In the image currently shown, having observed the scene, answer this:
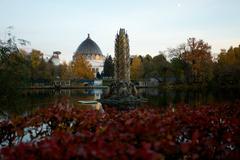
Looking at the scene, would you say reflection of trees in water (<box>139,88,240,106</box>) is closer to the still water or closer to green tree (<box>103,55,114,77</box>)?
the still water

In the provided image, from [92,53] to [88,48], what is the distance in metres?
2.86

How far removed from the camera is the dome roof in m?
156

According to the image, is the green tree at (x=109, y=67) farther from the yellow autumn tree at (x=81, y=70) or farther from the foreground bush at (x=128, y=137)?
the foreground bush at (x=128, y=137)

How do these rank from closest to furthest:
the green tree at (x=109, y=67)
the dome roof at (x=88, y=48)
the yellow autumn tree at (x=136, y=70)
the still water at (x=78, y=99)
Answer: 1. the still water at (x=78, y=99)
2. the yellow autumn tree at (x=136, y=70)
3. the green tree at (x=109, y=67)
4. the dome roof at (x=88, y=48)

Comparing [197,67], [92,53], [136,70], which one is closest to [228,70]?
[197,67]

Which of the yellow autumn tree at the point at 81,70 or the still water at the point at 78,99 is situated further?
the yellow autumn tree at the point at 81,70

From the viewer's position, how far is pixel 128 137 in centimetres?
439

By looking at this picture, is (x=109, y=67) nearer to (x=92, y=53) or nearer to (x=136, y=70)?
(x=136, y=70)

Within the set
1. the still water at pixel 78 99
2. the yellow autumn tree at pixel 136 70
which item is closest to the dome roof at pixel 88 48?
the yellow autumn tree at pixel 136 70

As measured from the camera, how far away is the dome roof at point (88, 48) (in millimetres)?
156000

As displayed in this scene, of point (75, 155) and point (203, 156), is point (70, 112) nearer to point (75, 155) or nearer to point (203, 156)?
point (203, 156)

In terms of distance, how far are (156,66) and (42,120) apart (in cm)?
6961

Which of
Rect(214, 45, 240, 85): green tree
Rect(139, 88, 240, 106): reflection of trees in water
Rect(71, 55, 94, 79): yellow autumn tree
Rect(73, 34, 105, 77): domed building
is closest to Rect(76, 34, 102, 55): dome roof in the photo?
Rect(73, 34, 105, 77): domed building

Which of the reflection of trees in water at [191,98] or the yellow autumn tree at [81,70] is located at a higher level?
the yellow autumn tree at [81,70]
